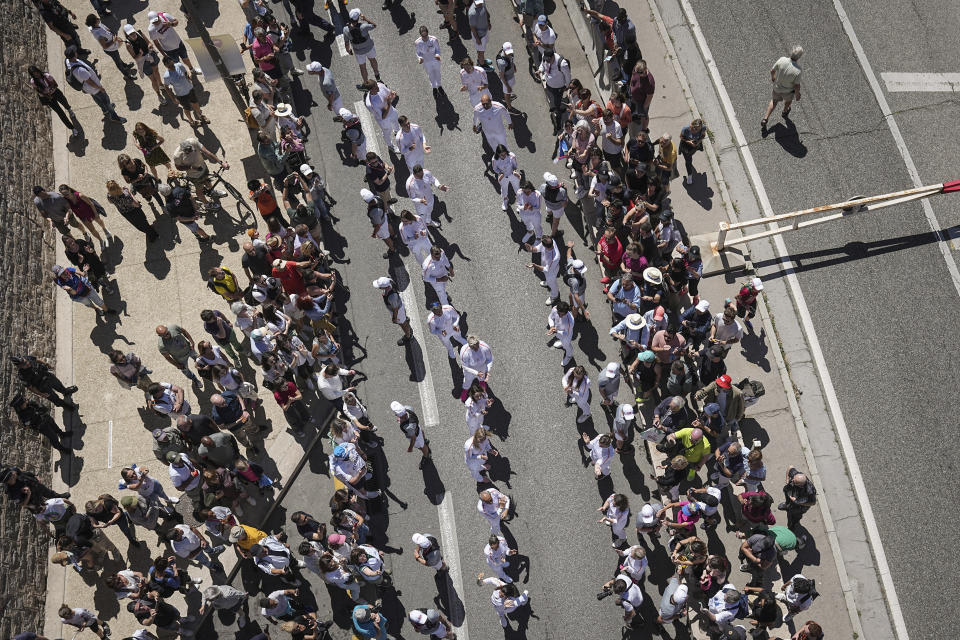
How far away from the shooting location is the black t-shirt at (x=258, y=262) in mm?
15859

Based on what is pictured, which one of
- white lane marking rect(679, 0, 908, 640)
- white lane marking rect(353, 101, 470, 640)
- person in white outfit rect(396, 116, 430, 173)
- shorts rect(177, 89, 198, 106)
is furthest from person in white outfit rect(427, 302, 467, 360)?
shorts rect(177, 89, 198, 106)

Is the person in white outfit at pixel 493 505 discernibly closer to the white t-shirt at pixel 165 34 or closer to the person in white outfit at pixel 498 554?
the person in white outfit at pixel 498 554

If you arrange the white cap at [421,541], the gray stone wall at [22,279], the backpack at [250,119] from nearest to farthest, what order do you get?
the white cap at [421,541] → the gray stone wall at [22,279] → the backpack at [250,119]

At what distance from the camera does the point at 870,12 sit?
1902cm

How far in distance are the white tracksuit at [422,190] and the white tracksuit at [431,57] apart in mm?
3363

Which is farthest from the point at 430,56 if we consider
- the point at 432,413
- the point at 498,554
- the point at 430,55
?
the point at 498,554

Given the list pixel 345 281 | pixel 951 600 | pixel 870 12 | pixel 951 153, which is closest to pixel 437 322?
pixel 345 281

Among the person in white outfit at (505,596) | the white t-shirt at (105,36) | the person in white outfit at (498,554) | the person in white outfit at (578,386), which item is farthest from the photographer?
the white t-shirt at (105,36)

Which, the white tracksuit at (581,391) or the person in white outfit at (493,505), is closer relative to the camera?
the person in white outfit at (493,505)

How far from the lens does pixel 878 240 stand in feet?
53.7

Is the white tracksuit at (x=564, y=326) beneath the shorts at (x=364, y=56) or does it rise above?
beneath

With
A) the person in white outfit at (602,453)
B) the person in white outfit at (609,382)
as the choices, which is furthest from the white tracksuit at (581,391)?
the person in white outfit at (602,453)

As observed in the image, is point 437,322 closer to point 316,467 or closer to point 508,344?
point 508,344

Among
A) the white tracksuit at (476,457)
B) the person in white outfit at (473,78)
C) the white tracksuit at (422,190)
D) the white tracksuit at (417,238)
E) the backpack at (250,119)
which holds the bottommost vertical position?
the white tracksuit at (476,457)
